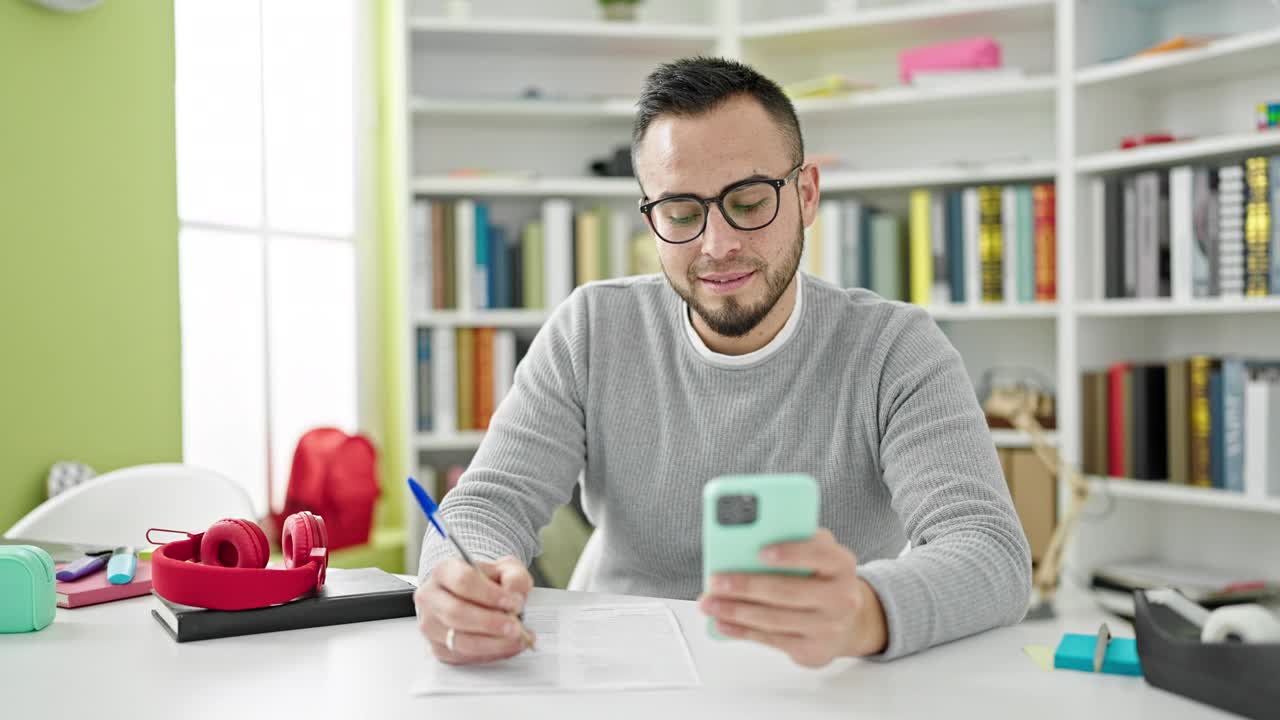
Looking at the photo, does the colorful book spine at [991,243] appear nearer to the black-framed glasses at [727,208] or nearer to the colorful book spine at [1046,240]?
the colorful book spine at [1046,240]

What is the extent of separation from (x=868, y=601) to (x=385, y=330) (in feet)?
8.04

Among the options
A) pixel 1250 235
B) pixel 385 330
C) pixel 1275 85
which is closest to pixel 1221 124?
pixel 1275 85

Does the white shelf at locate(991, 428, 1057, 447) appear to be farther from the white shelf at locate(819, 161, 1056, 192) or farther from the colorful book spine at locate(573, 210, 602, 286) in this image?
the colorful book spine at locate(573, 210, 602, 286)

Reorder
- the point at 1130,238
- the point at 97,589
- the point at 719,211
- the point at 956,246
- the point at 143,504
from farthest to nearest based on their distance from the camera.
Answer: the point at 956,246 < the point at 1130,238 < the point at 143,504 < the point at 719,211 < the point at 97,589

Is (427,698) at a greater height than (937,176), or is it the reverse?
(937,176)

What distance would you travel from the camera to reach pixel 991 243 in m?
2.88

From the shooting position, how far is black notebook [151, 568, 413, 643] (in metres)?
1.05

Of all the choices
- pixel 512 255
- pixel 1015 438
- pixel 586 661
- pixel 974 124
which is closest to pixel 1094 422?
pixel 1015 438

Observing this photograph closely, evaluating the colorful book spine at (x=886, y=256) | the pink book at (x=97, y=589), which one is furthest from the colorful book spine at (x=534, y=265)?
the pink book at (x=97, y=589)

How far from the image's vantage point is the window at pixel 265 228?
2.63m

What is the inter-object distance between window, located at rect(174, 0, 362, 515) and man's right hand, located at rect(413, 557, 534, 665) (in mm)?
1717

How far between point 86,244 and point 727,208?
1450mm

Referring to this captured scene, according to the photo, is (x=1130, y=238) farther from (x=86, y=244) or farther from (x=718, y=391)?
Result: (x=86, y=244)

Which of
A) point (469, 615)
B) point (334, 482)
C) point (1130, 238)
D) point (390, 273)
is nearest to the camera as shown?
point (469, 615)
